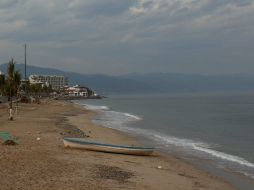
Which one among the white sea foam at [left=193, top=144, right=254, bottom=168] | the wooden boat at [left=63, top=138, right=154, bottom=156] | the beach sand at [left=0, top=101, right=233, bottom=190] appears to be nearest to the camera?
the beach sand at [left=0, top=101, right=233, bottom=190]

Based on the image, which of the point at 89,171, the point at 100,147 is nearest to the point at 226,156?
the point at 100,147

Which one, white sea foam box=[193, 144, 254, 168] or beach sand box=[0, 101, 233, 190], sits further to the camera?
white sea foam box=[193, 144, 254, 168]

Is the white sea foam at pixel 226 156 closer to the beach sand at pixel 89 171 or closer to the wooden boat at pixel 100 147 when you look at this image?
the beach sand at pixel 89 171

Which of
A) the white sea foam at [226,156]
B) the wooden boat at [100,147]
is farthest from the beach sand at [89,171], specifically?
the white sea foam at [226,156]

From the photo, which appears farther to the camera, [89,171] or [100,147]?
[100,147]

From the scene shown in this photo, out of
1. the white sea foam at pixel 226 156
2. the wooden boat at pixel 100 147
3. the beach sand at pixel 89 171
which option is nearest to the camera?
the beach sand at pixel 89 171

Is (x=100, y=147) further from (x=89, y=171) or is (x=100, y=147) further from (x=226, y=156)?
A: (x=226, y=156)

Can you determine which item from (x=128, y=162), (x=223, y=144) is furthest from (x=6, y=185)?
(x=223, y=144)

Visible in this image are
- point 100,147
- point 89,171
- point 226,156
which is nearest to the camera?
point 89,171

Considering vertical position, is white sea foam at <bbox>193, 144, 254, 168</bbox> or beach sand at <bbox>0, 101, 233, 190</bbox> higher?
beach sand at <bbox>0, 101, 233, 190</bbox>

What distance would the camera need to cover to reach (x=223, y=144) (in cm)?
3158

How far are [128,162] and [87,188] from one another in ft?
22.0

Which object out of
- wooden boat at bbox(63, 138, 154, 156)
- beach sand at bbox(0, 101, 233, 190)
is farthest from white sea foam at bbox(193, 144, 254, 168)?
wooden boat at bbox(63, 138, 154, 156)

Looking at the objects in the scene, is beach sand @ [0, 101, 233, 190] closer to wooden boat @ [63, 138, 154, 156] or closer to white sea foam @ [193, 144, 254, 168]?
wooden boat @ [63, 138, 154, 156]
